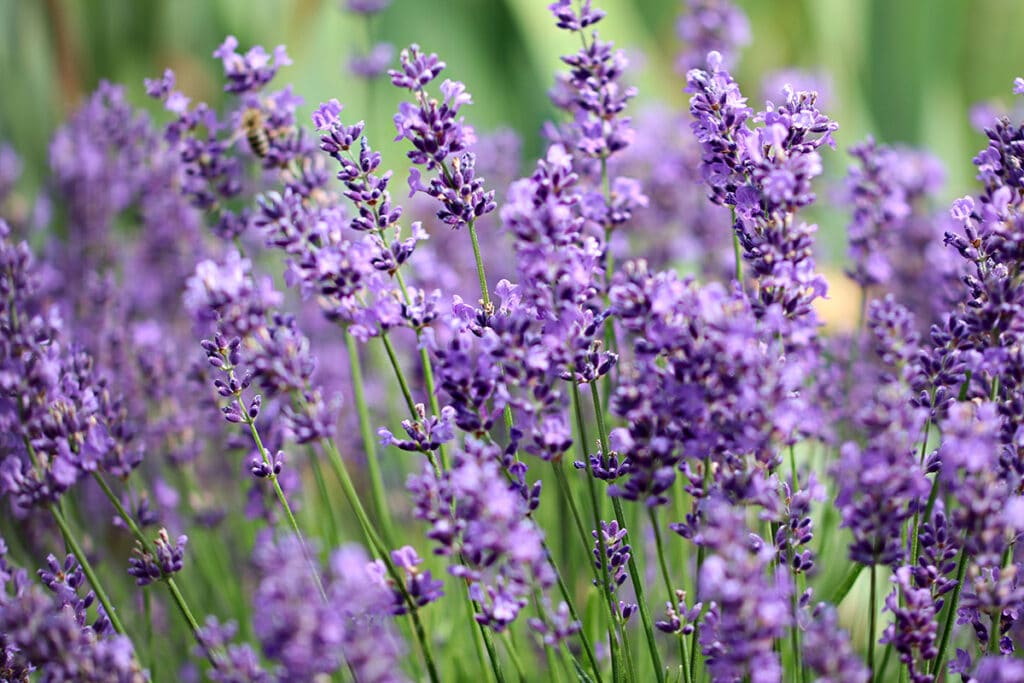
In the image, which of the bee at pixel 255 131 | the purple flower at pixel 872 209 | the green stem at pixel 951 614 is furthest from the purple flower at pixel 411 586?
the purple flower at pixel 872 209

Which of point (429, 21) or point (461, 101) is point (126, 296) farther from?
point (429, 21)

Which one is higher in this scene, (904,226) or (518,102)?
(518,102)

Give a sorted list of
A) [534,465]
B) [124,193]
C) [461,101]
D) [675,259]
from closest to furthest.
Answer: [461,101]
[534,465]
[124,193]
[675,259]

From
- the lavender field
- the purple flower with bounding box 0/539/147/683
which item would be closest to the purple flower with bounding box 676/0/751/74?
the lavender field

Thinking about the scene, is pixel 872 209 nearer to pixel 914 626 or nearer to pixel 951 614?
pixel 951 614

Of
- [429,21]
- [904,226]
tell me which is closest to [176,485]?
[904,226]

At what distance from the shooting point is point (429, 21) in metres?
4.50

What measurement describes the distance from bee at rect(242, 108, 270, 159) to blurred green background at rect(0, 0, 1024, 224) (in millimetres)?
2166

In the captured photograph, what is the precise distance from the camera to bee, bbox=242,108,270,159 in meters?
1.75

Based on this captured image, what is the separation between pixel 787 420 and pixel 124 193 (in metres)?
2.25

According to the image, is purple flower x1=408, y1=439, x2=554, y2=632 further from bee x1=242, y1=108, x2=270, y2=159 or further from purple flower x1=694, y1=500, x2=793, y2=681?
bee x1=242, y1=108, x2=270, y2=159

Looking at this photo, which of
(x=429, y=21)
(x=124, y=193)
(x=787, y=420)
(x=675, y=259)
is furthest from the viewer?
(x=429, y=21)

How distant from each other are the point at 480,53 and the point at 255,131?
312cm

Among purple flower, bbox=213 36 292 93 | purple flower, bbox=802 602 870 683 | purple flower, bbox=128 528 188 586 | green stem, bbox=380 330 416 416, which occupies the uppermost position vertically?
purple flower, bbox=213 36 292 93
